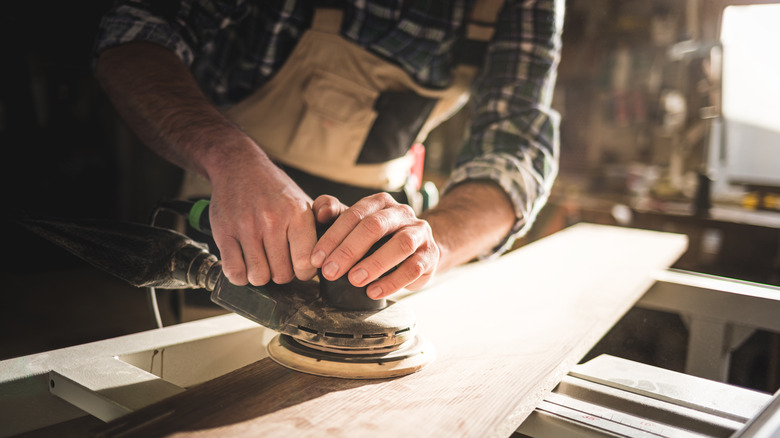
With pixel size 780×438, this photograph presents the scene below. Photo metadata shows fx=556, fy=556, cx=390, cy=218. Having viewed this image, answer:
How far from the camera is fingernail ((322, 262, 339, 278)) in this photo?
71 cm

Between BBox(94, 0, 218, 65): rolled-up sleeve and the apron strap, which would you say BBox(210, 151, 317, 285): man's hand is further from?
the apron strap

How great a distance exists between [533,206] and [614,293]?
0.26m

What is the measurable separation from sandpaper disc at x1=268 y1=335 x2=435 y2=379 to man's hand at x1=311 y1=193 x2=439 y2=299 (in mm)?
84

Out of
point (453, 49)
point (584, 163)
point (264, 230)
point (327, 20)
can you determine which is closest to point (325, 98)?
point (327, 20)

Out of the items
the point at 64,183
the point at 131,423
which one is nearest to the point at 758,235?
the point at 131,423

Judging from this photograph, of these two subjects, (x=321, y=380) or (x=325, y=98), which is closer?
(x=321, y=380)

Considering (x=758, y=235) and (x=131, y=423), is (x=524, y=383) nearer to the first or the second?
(x=131, y=423)

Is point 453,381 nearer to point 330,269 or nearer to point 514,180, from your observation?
point 330,269

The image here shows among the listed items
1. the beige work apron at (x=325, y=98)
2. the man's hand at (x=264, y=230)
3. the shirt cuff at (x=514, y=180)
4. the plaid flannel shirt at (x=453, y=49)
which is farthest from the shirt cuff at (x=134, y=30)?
the shirt cuff at (x=514, y=180)

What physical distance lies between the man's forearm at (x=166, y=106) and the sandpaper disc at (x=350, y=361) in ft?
0.98

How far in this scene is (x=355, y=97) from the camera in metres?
1.43

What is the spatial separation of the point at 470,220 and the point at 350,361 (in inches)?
20.7

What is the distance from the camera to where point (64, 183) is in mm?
3652

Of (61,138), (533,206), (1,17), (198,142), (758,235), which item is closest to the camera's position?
(198,142)
